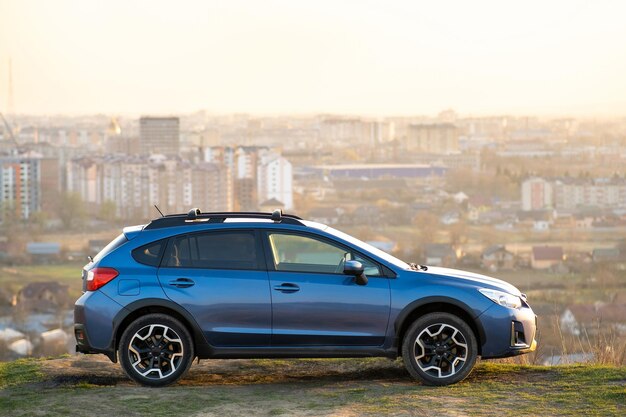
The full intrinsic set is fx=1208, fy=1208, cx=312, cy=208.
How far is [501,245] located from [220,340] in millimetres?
84991

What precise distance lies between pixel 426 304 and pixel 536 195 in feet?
351

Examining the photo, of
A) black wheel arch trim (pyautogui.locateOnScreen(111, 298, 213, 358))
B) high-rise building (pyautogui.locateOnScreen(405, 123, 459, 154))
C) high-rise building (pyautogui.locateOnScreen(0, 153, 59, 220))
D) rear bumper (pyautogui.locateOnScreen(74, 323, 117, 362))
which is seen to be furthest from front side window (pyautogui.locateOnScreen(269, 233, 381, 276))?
high-rise building (pyautogui.locateOnScreen(405, 123, 459, 154))

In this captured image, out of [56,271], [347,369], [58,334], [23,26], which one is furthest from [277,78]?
[347,369]

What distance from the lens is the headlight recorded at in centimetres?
810

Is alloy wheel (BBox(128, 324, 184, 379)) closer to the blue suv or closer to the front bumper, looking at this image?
the blue suv

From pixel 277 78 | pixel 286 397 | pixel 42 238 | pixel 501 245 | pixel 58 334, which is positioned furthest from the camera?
pixel 277 78

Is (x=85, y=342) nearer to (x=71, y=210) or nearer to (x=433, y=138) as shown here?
(x=71, y=210)

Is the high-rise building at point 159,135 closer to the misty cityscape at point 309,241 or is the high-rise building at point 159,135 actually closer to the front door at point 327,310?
the misty cityscape at point 309,241

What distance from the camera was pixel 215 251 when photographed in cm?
814

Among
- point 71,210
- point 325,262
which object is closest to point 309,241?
point 325,262

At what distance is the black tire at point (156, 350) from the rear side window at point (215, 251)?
1.33 feet

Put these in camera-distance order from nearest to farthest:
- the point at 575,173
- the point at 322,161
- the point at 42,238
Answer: the point at 42,238 < the point at 575,173 < the point at 322,161

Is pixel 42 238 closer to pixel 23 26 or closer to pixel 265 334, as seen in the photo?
pixel 23 26

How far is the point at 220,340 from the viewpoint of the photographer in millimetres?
8039
